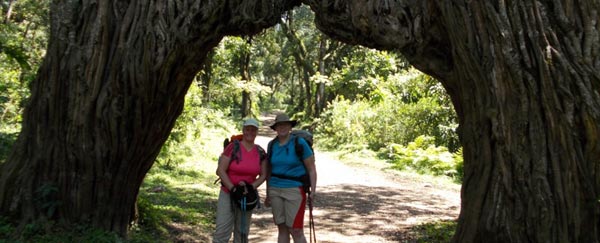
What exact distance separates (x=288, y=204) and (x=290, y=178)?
0.27m

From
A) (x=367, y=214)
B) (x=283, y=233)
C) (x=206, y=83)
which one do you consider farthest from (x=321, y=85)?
(x=283, y=233)

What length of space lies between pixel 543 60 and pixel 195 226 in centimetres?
552

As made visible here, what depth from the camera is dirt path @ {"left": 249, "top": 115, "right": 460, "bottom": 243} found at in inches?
336

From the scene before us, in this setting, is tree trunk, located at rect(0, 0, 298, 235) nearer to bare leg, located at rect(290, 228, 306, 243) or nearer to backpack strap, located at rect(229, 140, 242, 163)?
backpack strap, located at rect(229, 140, 242, 163)

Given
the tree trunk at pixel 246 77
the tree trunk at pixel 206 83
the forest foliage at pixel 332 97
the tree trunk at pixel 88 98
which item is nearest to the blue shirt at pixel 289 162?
the tree trunk at pixel 88 98

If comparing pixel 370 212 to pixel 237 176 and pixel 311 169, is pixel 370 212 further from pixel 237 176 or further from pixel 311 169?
pixel 237 176

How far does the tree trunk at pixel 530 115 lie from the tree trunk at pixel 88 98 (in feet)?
9.49

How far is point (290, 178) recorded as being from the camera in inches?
220

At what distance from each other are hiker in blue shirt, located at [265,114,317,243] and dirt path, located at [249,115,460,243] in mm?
2488

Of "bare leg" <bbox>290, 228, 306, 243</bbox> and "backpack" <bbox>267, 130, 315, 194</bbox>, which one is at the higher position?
"backpack" <bbox>267, 130, 315, 194</bbox>

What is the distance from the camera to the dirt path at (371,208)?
28.0 feet

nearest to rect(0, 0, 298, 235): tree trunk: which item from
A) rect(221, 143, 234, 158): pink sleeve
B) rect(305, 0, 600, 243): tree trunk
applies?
rect(221, 143, 234, 158): pink sleeve

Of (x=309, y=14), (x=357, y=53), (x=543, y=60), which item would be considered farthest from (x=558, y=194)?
(x=309, y=14)

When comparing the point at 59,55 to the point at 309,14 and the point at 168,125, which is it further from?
the point at 309,14
